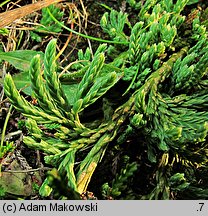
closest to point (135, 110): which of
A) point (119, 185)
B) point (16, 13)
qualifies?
point (119, 185)

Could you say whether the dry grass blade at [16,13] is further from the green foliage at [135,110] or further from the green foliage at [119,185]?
the green foliage at [119,185]

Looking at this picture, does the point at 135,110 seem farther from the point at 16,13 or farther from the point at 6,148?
the point at 16,13

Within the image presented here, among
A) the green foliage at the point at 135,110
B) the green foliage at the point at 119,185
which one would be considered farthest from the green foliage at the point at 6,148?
the green foliage at the point at 119,185

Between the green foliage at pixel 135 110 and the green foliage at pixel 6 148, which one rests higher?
the green foliage at pixel 135 110

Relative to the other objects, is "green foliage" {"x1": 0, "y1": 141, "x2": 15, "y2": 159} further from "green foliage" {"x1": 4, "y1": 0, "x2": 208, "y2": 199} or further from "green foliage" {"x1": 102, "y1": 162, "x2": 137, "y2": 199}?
"green foliage" {"x1": 102, "y1": 162, "x2": 137, "y2": 199}

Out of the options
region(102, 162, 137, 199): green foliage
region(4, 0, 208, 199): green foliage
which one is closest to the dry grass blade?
region(4, 0, 208, 199): green foliage

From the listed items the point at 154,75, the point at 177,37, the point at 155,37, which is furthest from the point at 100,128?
the point at 177,37

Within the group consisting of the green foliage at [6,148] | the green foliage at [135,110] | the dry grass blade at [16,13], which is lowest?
the green foliage at [6,148]

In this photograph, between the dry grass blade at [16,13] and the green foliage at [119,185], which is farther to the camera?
the dry grass blade at [16,13]
